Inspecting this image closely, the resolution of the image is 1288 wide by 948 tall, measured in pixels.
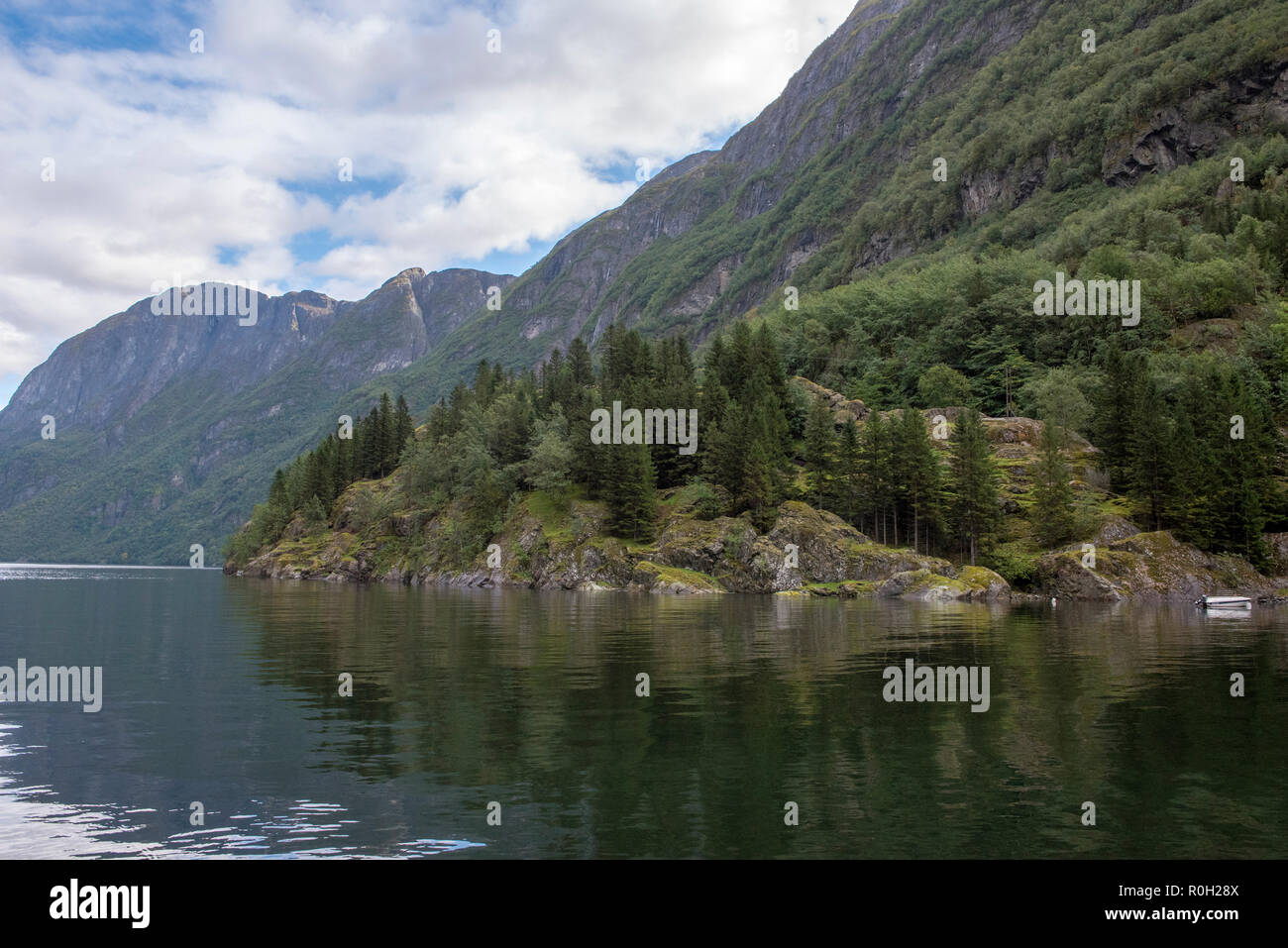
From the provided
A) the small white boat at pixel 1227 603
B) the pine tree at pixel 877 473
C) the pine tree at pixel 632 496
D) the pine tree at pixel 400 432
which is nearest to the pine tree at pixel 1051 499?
the pine tree at pixel 877 473

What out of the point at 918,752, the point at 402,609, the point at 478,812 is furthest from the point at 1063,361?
the point at 478,812

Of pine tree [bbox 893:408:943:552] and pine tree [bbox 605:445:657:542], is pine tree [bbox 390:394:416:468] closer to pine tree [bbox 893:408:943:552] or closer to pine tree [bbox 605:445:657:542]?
pine tree [bbox 605:445:657:542]

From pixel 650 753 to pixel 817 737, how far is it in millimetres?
4448

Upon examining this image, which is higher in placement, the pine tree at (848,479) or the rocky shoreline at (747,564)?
the pine tree at (848,479)

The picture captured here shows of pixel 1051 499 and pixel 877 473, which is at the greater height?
pixel 877 473

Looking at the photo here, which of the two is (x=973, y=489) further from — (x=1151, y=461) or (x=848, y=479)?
(x=1151, y=461)

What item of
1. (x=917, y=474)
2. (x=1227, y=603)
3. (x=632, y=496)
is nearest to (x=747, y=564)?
(x=632, y=496)

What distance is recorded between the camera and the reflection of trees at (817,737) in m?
13.4

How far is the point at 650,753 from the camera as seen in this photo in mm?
18219

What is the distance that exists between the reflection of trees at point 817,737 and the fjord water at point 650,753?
90mm

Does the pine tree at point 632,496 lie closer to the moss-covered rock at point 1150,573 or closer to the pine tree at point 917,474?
the pine tree at point 917,474

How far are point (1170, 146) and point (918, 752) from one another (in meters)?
219
